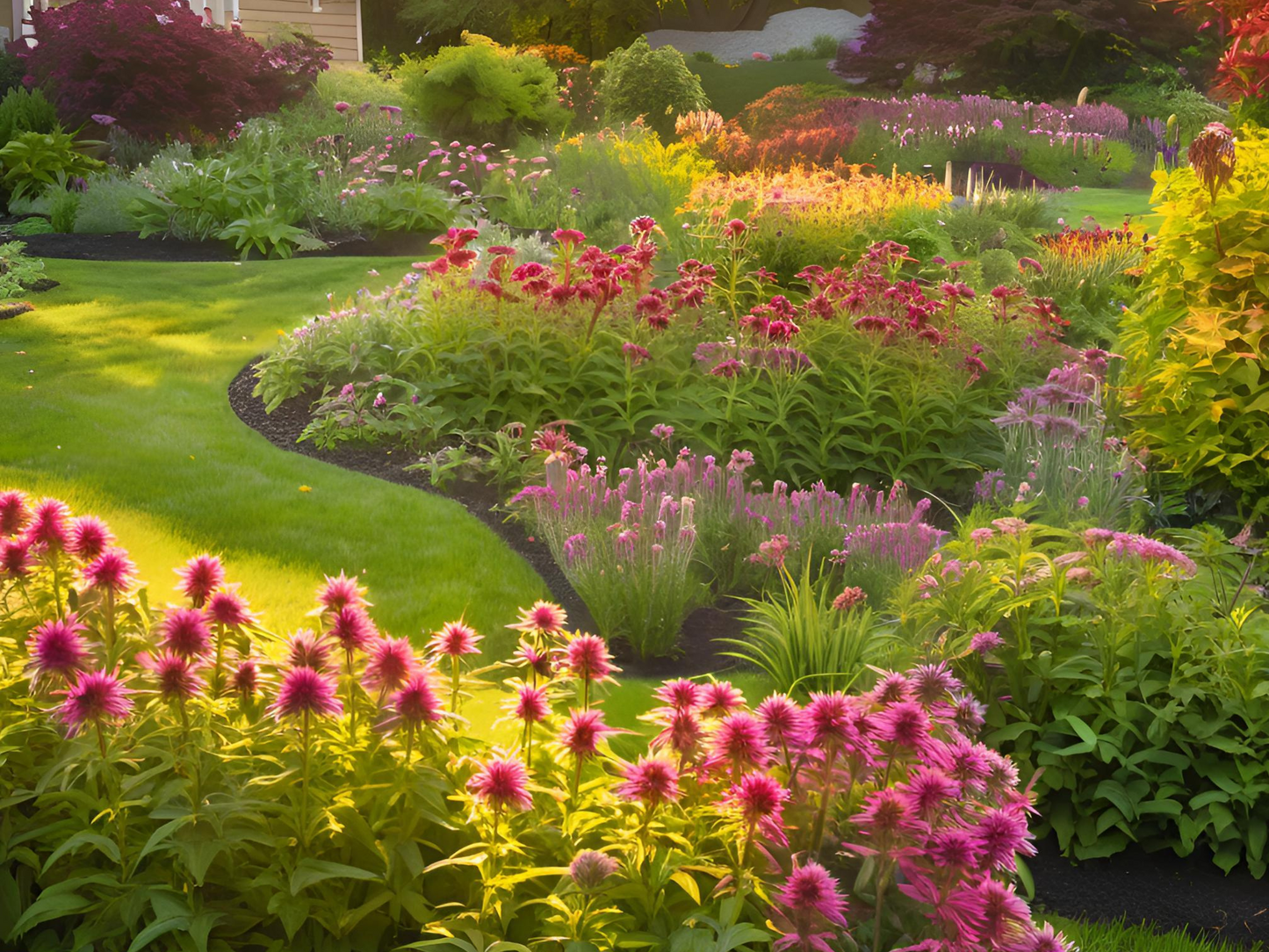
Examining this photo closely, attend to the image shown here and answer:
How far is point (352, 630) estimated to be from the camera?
2.26 m

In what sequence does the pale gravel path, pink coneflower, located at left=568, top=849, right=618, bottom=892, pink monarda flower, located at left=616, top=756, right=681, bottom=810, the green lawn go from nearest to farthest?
pink coneflower, located at left=568, top=849, right=618, bottom=892, pink monarda flower, located at left=616, top=756, right=681, bottom=810, the green lawn, the pale gravel path

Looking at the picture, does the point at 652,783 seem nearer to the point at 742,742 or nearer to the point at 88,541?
the point at 742,742

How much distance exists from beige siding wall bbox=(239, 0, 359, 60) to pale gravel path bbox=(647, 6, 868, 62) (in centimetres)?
1125

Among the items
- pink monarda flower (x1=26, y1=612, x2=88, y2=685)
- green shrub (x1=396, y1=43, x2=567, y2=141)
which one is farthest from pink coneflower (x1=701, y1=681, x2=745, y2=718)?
green shrub (x1=396, y1=43, x2=567, y2=141)

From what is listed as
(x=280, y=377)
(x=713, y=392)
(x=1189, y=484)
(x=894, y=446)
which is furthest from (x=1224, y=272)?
(x=280, y=377)

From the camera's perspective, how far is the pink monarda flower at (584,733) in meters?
2.12

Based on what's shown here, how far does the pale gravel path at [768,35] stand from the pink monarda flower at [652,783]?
34887mm

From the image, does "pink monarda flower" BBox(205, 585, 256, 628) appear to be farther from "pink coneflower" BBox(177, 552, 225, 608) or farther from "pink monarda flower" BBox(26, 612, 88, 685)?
"pink monarda flower" BBox(26, 612, 88, 685)

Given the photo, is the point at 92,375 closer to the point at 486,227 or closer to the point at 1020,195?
the point at 486,227

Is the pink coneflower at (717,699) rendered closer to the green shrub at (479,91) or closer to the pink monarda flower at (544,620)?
the pink monarda flower at (544,620)

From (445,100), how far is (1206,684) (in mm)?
16601

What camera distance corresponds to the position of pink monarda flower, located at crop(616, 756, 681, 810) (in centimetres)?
201

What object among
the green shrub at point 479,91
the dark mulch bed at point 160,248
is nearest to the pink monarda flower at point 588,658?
the dark mulch bed at point 160,248

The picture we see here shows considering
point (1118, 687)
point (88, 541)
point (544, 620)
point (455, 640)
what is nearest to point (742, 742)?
point (544, 620)
